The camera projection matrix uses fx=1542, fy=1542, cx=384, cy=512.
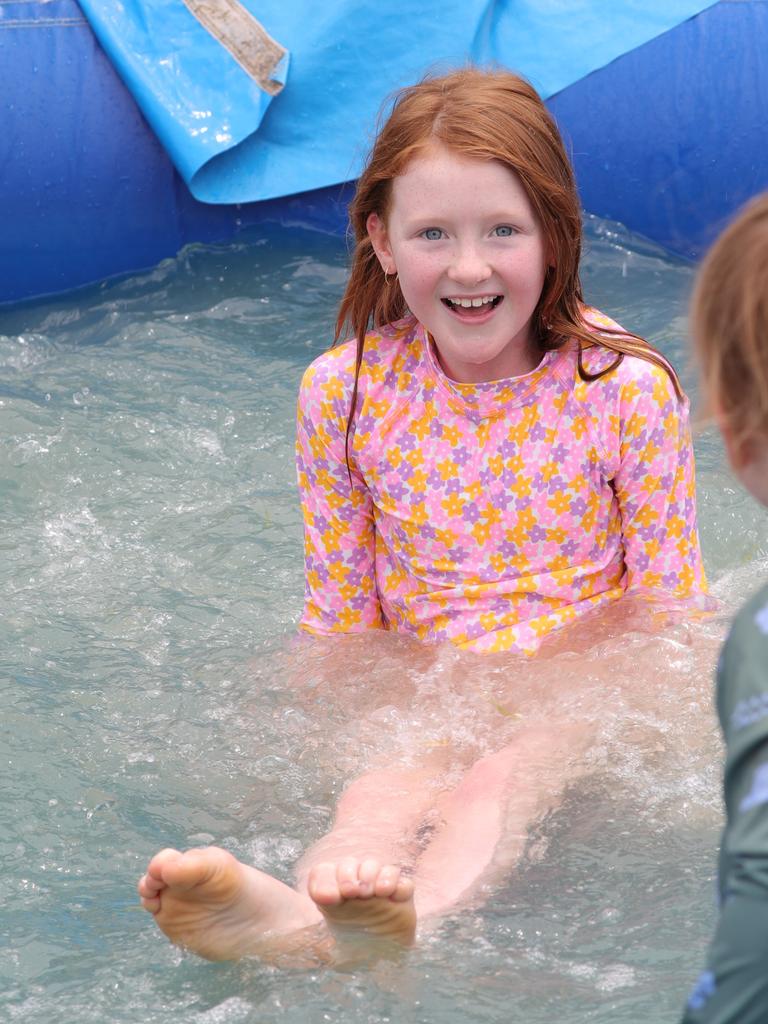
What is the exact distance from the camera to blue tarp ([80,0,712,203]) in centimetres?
386

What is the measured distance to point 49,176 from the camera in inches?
151

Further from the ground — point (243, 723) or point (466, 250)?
point (466, 250)

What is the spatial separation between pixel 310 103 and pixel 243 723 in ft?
6.94

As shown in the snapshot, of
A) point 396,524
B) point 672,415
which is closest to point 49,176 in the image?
point 396,524

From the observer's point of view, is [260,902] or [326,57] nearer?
[260,902]

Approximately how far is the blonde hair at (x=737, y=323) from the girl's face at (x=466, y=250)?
1041mm

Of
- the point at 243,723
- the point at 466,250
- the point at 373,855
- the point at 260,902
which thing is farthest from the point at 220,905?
the point at 466,250

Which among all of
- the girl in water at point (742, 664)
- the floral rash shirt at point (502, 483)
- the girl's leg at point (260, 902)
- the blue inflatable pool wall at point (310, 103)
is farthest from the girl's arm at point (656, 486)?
the blue inflatable pool wall at point (310, 103)

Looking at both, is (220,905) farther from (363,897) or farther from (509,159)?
(509,159)

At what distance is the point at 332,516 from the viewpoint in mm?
2328

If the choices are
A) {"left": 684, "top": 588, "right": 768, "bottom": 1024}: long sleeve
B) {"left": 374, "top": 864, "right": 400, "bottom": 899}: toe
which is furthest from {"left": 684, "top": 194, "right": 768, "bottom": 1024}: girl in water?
{"left": 374, "top": 864, "right": 400, "bottom": 899}: toe

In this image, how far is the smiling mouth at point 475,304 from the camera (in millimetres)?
2109

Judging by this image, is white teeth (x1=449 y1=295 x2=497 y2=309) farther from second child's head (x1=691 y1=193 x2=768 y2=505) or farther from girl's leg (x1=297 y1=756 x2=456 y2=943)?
second child's head (x1=691 y1=193 x2=768 y2=505)

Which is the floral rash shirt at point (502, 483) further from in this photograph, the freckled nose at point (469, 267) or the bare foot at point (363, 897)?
the bare foot at point (363, 897)
